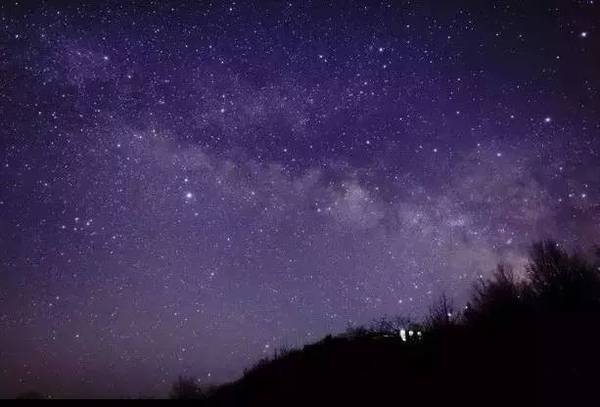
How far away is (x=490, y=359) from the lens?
814 cm

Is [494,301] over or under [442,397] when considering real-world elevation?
over

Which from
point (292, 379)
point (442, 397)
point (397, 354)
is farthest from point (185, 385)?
point (442, 397)

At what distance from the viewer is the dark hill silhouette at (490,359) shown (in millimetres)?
7188

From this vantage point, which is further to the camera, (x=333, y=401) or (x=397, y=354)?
(x=397, y=354)

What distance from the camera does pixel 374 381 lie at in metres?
10.2

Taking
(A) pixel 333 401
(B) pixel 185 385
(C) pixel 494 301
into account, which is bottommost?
(B) pixel 185 385

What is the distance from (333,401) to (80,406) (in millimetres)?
6758

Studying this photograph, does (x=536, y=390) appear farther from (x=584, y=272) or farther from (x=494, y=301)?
(x=584, y=272)

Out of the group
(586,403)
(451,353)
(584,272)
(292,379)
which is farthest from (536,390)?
(292,379)

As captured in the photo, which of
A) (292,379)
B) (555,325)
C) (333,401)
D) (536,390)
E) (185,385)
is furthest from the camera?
(185,385)

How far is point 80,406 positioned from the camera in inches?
410

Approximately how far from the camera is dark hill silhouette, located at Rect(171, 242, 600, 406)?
283 inches

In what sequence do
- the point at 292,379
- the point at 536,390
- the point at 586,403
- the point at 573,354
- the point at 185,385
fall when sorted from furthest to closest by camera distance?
the point at 185,385, the point at 292,379, the point at 573,354, the point at 536,390, the point at 586,403

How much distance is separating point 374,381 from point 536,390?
4.22m
